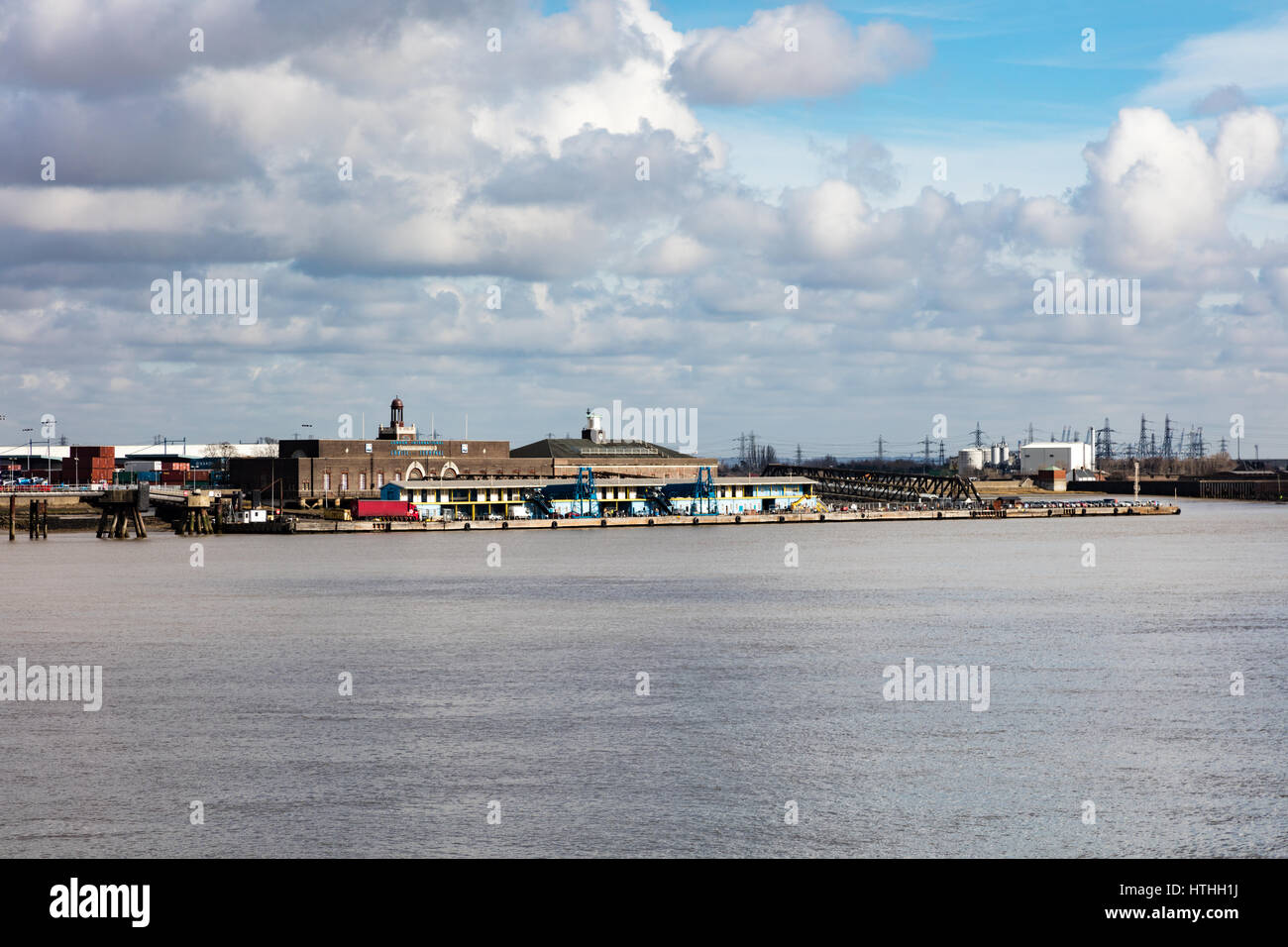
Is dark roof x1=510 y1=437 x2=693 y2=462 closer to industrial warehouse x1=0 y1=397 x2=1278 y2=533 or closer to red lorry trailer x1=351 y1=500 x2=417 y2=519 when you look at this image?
industrial warehouse x1=0 y1=397 x2=1278 y2=533

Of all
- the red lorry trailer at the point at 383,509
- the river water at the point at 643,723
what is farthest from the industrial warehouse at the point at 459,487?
the river water at the point at 643,723

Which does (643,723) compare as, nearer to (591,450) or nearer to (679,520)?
(679,520)

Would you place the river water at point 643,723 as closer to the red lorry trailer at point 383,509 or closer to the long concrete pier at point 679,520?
the long concrete pier at point 679,520

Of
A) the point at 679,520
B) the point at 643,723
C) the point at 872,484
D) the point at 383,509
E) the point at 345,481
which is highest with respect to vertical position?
the point at 345,481

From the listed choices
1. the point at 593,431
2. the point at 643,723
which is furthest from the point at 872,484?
the point at 643,723
